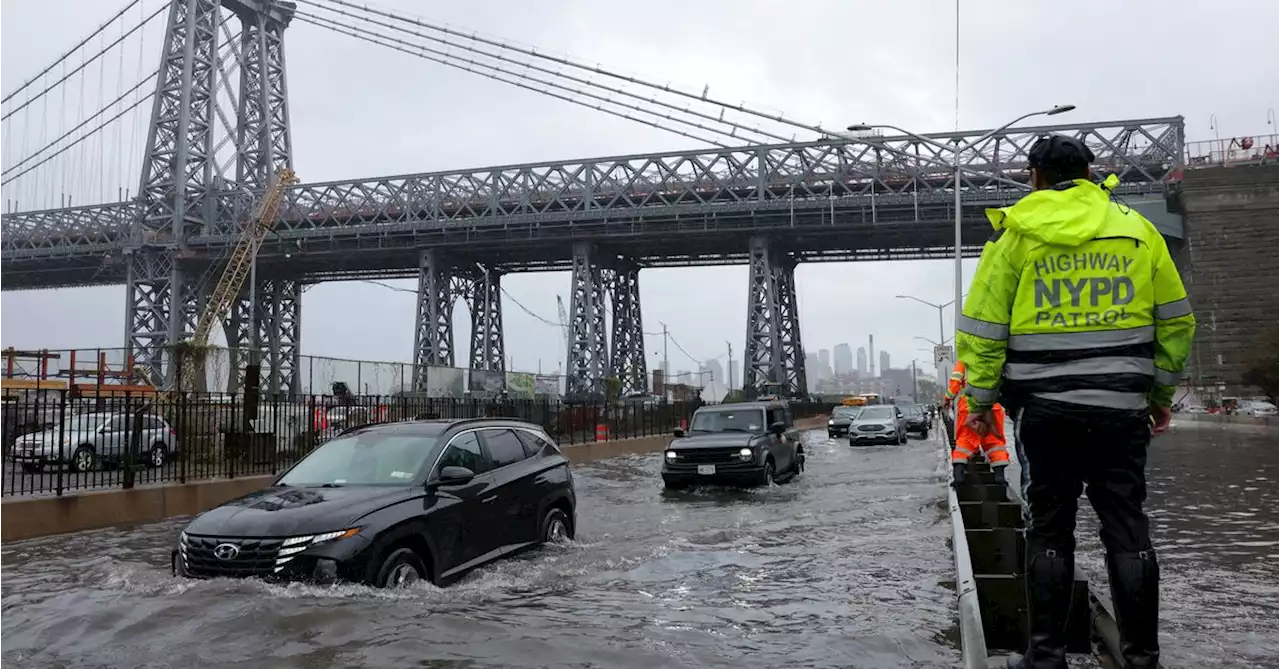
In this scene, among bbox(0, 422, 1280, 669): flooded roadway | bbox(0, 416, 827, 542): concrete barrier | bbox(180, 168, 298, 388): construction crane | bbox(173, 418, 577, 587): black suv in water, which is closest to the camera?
bbox(0, 422, 1280, 669): flooded roadway

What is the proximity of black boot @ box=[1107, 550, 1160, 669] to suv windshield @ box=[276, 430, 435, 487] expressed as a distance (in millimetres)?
5238

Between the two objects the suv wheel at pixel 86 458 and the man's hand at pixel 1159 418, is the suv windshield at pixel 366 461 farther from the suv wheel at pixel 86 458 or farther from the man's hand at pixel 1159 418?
the suv wheel at pixel 86 458

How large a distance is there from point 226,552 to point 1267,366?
52449mm

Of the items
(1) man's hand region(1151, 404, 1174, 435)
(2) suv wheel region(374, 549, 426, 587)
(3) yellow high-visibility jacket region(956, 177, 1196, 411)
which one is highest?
(3) yellow high-visibility jacket region(956, 177, 1196, 411)

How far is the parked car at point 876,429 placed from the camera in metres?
31.7

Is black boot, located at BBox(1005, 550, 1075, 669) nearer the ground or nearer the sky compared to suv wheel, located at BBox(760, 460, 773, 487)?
nearer the sky

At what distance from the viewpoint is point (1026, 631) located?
14.6 ft

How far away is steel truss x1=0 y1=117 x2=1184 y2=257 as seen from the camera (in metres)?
57.1

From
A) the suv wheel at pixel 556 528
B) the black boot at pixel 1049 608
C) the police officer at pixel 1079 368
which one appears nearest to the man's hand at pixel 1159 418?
the police officer at pixel 1079 368

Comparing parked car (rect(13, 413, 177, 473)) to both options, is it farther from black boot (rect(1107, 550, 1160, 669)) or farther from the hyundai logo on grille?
black boot (rect(1107, 550, 1160, 669))

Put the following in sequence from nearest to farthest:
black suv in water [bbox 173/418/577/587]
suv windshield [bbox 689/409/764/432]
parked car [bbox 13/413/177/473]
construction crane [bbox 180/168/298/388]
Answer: black suv in water [bbox 173/418/577/587] → parked car [bbox 13/413/177/473] → suv windshield [bbox 689/409/764/432] → construction crane [bbox 180/168/298/388]

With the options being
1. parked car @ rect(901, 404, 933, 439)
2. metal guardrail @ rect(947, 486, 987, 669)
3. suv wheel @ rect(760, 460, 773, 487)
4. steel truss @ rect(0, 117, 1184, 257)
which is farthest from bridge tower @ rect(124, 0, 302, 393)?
metal guardrail @ rect(947, 486, 987, 669)

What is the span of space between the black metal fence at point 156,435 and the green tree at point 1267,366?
142ft

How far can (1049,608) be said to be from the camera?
12.4 feet
